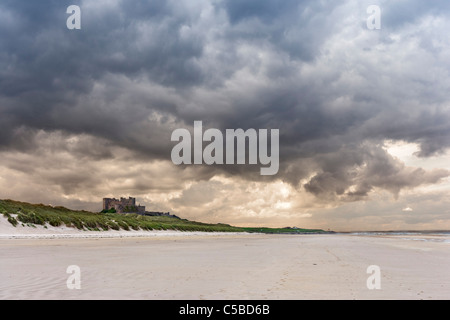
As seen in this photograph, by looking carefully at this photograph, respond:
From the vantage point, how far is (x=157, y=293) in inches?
332
